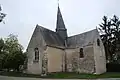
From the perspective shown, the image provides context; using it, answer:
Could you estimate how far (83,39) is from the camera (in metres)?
37.3

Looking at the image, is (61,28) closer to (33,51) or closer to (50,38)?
(50,38)

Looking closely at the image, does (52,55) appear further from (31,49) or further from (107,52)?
(107,52)

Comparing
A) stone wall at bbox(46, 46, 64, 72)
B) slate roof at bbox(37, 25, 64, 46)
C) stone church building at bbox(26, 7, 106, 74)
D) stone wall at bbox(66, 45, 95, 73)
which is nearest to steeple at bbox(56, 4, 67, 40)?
slate roof at bbox(37, 25, 64, 46)

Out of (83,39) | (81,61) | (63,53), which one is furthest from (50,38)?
(81,61)

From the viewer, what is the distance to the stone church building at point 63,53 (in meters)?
34.3

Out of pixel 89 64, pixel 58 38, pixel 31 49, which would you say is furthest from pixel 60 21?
pixel 89 64

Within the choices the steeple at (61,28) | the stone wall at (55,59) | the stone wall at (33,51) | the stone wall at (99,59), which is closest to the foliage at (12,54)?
the stone wall at (33,51)

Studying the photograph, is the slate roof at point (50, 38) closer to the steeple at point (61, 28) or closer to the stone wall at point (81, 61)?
the steeple at point (61, 28)

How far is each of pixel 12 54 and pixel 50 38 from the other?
347 inches

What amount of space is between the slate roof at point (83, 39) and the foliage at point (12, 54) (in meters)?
10.3

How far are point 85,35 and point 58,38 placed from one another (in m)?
5.64

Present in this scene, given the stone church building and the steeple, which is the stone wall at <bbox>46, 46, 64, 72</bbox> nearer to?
the stone church building

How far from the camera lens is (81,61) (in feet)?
117

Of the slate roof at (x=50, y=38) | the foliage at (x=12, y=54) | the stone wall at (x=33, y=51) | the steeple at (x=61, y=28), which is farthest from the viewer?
the steeple at (x=61, y=28)
